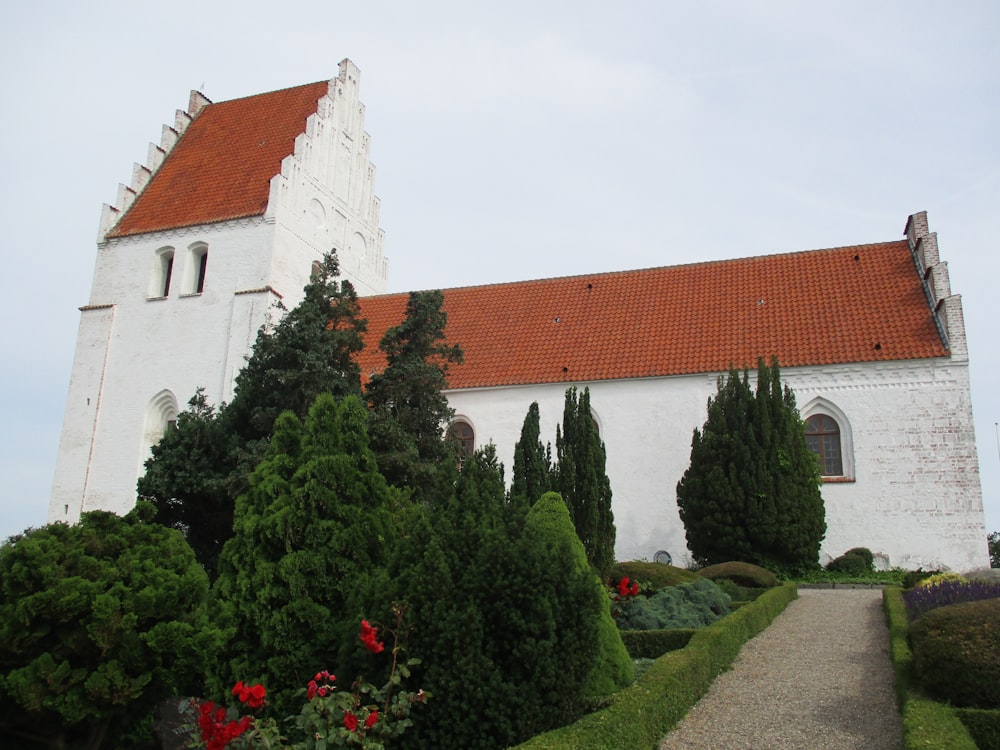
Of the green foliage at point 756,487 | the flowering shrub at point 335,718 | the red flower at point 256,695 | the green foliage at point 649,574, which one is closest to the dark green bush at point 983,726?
the flowering shrub at point 335,718

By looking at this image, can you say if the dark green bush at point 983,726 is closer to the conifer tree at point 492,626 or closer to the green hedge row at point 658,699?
the green hedge row at point 658,699

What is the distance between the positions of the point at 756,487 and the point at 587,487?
403cm

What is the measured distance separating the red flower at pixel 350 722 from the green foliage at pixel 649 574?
786 cm

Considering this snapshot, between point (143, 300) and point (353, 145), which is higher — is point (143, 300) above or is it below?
below

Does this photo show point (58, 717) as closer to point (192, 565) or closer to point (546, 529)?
point (192, 565)

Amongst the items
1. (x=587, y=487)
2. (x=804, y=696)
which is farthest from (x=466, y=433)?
(x=804, y=696)

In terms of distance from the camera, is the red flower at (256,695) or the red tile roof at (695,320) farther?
the red tile roof at (695,320)

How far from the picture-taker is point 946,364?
1680cm

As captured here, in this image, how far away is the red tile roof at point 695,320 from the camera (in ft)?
59.6

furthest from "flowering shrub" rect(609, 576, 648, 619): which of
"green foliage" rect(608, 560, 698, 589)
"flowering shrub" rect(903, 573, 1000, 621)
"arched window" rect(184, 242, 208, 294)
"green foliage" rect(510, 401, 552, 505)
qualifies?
"arched window" rect(184, 242, 208, 294)

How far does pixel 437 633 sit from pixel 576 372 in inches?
563

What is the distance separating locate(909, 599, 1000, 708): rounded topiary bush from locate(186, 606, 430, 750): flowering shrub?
3944 millimetres

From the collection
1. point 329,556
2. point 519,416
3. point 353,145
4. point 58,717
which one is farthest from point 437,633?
point 353,145

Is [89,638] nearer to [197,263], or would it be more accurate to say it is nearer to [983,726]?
[983,726]
